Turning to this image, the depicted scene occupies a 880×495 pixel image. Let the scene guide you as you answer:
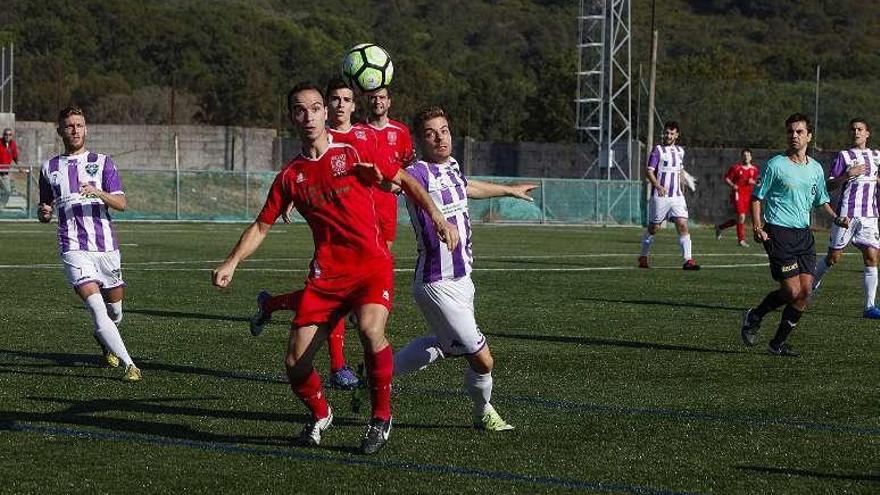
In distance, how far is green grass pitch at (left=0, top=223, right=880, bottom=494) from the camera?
304 inches

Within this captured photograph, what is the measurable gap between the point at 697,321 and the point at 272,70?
301 feet

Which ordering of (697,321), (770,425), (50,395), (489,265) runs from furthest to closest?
(489,265) → (697,321) → (50,395) → (770,425)

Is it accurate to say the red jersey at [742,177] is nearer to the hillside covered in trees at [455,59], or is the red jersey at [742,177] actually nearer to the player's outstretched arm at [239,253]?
the hillside covered in trees at [455,59]

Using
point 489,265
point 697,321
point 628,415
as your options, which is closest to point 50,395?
point 628,415

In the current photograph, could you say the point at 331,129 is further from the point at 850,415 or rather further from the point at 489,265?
the point at 489,265

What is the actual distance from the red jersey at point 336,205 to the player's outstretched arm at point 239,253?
27 cm

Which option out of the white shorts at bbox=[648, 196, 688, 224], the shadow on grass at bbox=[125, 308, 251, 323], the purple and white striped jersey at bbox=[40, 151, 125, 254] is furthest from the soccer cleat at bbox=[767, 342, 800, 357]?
the white shorts at bbox=[648, 196, 688, 224]

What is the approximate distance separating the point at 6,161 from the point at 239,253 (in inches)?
1196

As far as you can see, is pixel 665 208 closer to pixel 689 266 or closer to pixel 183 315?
pixel 689 266

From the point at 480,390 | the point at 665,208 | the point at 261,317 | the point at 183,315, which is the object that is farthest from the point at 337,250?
the point at 665,208

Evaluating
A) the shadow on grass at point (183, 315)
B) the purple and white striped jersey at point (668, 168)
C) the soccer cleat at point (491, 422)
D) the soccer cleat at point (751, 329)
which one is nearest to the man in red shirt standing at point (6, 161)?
the purple and white striped jersey at point (668, 168)

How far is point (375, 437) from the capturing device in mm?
8211

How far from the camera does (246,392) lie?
10.3m

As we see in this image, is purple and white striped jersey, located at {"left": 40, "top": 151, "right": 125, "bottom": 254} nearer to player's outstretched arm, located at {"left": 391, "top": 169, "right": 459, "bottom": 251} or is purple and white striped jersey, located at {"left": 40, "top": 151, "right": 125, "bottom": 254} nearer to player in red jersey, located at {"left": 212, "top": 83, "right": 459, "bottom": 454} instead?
player in red jersey, located at {"left": 212, "top": 83, "right": 459, "bottom": 454}
